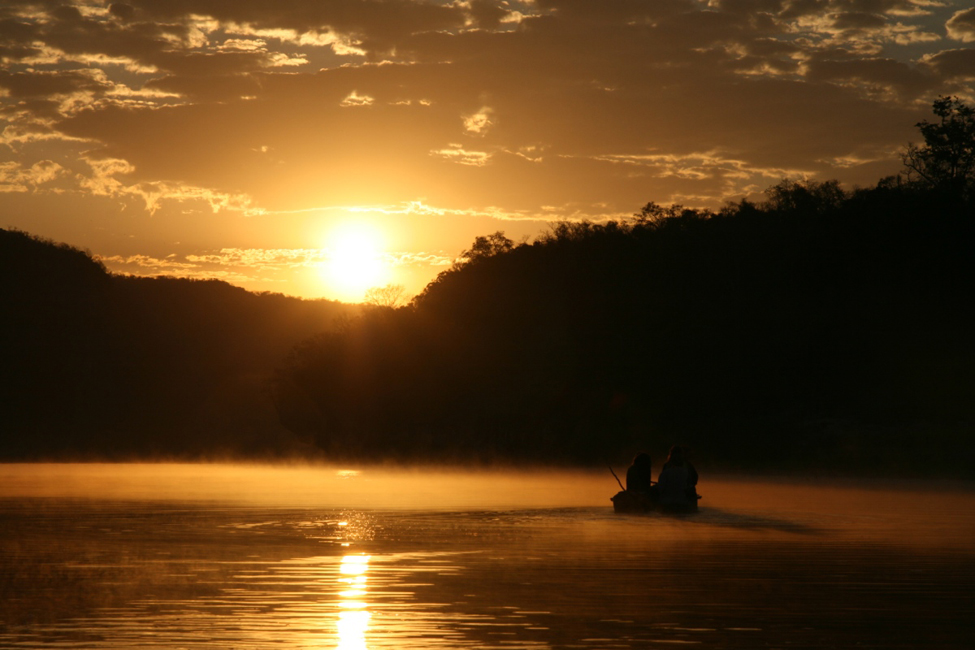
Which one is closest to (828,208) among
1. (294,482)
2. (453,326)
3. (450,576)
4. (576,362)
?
(576,362)

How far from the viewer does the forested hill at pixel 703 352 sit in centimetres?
6394

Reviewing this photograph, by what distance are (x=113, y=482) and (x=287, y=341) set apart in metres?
129

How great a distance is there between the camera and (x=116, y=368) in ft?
429

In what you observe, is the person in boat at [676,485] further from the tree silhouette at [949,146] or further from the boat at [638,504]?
the tree silhouette at [949,146]

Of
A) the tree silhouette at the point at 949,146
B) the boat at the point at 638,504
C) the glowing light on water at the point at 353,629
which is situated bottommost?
the boat at the point at 638,504

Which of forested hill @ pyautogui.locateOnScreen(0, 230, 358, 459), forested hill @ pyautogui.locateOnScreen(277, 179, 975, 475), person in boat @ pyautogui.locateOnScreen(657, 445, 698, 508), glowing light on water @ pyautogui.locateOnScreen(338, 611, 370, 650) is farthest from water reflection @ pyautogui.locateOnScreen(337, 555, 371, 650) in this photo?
forested hill @ pyautogui.locateOnScreen(0, 230, 358, 459)

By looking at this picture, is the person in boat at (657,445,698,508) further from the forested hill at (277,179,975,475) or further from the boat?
the forested hill at (277,179,975,475)

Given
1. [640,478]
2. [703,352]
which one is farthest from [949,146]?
[640,478]

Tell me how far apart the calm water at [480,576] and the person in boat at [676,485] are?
46 cm

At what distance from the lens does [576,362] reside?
74.7 m

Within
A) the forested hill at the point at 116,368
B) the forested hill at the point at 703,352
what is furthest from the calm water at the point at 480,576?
the forested hill at the point at 116,368

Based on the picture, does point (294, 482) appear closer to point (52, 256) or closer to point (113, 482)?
point (113, 482)

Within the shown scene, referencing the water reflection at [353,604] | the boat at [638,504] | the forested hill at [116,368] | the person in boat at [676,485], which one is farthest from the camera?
the forested hill at [116,368]

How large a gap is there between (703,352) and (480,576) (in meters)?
56.4
